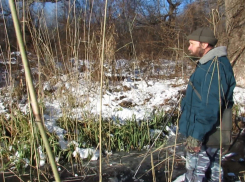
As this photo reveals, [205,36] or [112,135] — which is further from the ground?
[205,36]

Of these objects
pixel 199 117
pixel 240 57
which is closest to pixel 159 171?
pixel 199 117

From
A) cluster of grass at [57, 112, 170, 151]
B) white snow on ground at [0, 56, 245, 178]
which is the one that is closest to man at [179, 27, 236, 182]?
white snow on ground at [0, 56, 245, 178]

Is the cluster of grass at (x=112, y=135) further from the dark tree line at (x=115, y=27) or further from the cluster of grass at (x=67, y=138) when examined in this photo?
the dark tree line at (x=115, y=27)

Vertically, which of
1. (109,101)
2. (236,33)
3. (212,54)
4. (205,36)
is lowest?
(109,101)

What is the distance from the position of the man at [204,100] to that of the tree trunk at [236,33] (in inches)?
158

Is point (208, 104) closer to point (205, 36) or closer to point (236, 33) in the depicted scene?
point (205, 36)

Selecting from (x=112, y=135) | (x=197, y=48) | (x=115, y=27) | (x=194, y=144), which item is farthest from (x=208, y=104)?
(x=115, y=27)

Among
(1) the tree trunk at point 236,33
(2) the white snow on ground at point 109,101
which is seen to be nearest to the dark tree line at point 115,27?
(1) the tree trunk at point 236,33

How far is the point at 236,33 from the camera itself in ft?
18.0

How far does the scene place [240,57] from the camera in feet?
18.0

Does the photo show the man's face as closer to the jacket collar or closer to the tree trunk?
the jacket collar

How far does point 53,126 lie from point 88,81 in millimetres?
948

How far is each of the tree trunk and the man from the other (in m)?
4.03

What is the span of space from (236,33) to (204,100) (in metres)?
4.58
